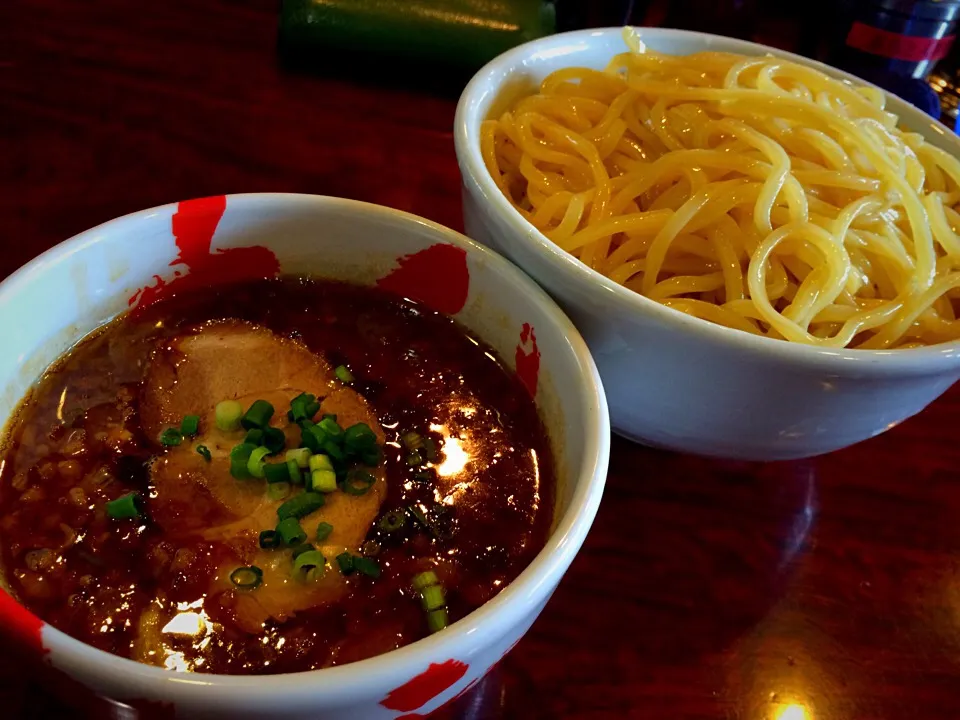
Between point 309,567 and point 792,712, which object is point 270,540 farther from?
point 792,712

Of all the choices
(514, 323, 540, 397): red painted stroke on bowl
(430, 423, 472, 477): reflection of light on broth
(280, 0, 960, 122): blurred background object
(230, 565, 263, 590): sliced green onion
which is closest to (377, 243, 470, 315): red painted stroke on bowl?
(514, 323, 540, 397): red painted stroke on bowl

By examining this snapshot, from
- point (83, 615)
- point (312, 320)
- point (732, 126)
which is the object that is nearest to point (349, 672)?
point (83, 615)

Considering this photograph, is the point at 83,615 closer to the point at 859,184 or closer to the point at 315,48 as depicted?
the point at 859,184

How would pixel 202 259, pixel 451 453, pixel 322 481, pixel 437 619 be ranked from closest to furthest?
1. pixel 437 619
2. pixel 322 481
3. pixel 451 453
4. pixel 202 259

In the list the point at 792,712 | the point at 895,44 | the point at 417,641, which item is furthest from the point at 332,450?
the point at 895,44

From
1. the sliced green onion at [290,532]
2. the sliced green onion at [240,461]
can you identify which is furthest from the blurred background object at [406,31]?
the sliced green onion at [290,532]

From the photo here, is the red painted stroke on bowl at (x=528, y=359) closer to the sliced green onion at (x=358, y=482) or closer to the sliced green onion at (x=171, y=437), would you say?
the sliced green onion at (x=358, y=482)
